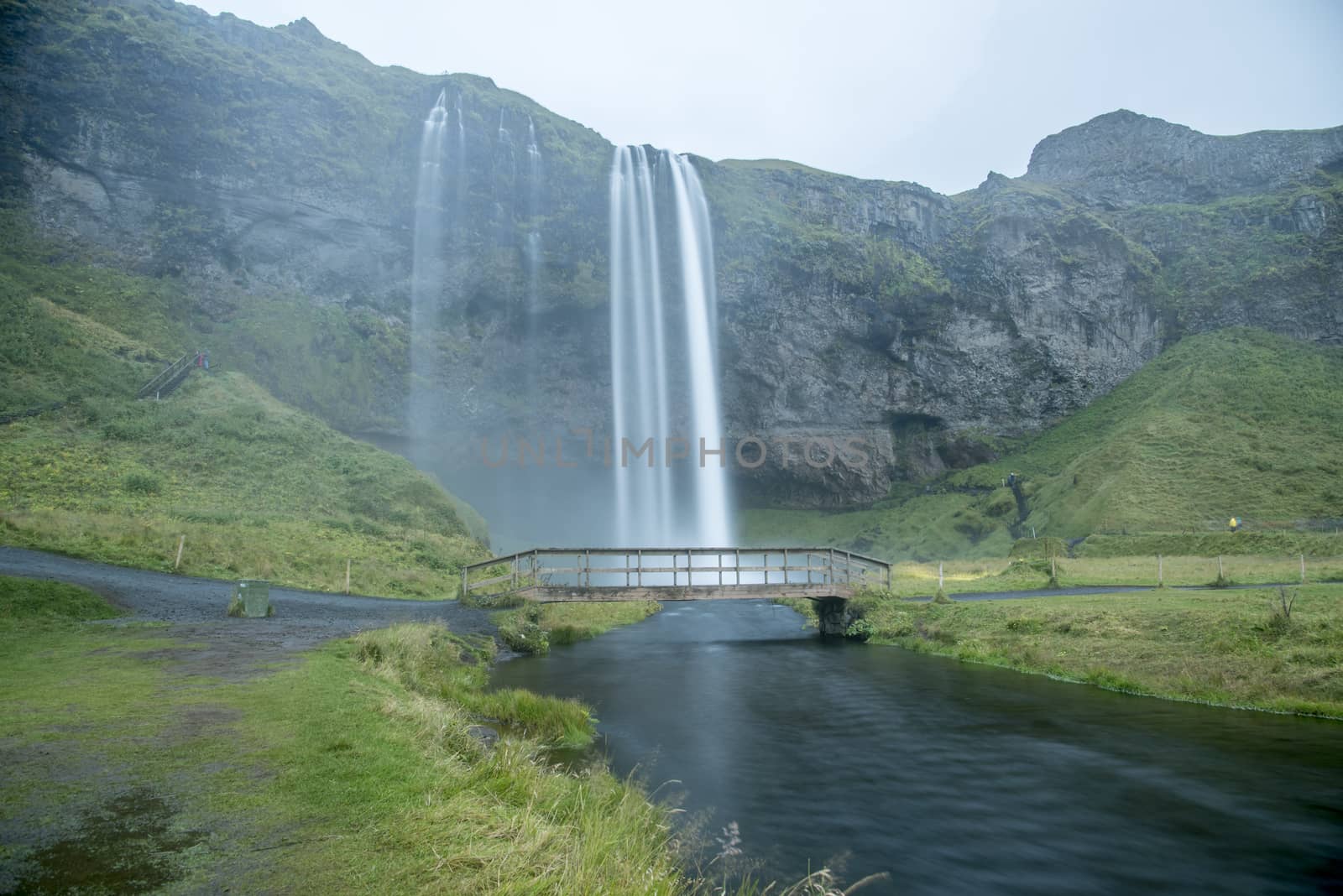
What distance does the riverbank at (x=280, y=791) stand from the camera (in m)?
4.34

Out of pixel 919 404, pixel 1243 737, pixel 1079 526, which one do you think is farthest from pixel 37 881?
pixel 919 404

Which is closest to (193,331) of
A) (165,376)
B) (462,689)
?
(165,376)

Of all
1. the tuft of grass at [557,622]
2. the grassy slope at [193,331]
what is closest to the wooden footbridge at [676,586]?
the tuft of grass at [557,622]

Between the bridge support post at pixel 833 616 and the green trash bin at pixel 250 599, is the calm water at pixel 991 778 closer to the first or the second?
the green trash bin at pixel 250 599

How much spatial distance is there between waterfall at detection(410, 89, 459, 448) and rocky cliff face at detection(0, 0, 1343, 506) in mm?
985

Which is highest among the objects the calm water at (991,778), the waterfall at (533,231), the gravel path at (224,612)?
the waterfall at (533,231)

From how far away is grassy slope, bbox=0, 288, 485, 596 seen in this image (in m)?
27.0

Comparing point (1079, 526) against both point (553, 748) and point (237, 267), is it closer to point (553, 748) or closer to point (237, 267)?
point (553, 748)

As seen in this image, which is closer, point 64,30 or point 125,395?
point 125,395

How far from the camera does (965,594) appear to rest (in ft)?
96.1

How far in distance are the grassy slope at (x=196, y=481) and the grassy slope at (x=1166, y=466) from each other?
44.3 meters

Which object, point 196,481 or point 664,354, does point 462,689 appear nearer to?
point 196,481

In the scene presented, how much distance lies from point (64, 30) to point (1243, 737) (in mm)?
86765

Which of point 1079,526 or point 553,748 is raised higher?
point 1079,526
